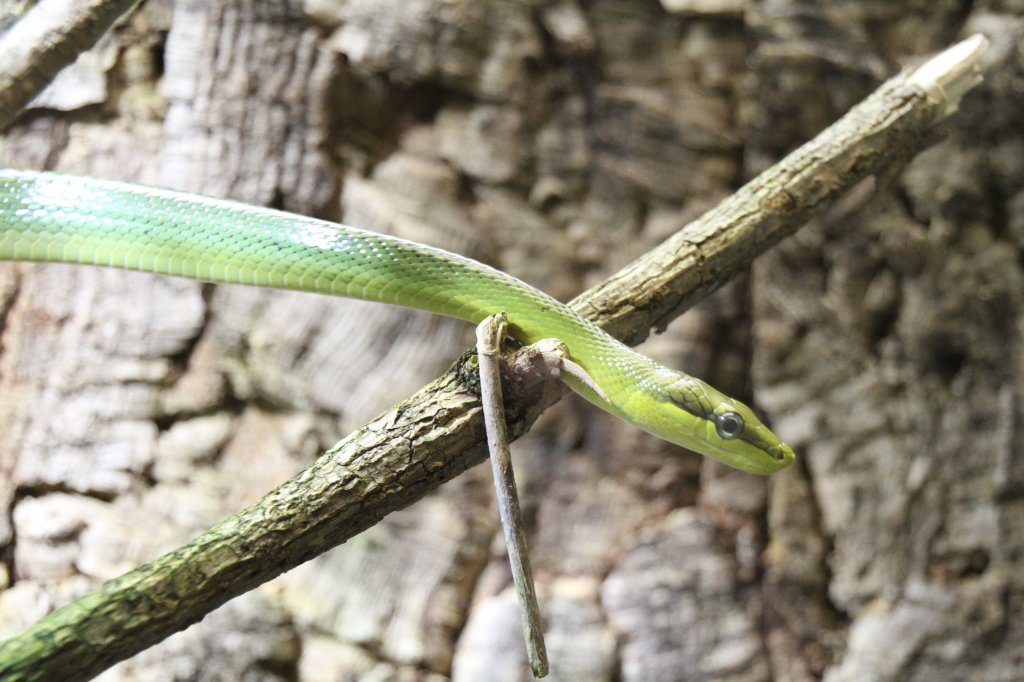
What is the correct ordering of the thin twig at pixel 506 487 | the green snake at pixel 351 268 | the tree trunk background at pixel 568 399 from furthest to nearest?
the tree trunk background at pixel 568 399, the green snake at pixel 351 268, the thin twig at pixel 506 487

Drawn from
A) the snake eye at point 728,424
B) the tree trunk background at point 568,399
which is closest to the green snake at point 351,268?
the snake eye at point 728,424

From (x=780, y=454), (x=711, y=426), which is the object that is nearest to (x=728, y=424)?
(x=711, y=426)

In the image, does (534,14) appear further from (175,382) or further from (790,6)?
(175,382)

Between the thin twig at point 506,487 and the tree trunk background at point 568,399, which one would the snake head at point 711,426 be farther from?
the tree trunk background at point 568,399

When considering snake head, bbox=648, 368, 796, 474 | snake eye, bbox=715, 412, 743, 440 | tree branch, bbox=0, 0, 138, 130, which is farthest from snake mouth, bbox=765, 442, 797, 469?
tree branch, bbox=0, 0, 138, 130

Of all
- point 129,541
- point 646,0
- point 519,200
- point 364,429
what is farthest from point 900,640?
point 129,541

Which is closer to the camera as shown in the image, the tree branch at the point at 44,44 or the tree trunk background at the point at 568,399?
the tree branch at the point at 44,44

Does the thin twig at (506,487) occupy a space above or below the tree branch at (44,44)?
below
